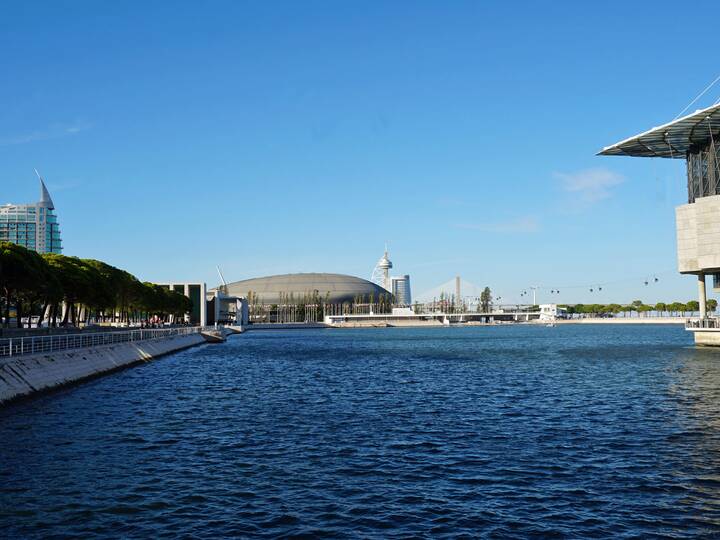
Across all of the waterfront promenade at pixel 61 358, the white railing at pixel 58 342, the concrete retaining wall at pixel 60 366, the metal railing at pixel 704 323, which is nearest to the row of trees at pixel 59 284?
the white railing at pixel 58 342

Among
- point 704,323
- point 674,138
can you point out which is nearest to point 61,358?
point 704,323

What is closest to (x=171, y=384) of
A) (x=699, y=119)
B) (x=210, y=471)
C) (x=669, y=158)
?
(x=210, y=471)

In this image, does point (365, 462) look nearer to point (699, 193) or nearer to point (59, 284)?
point (59, 284)

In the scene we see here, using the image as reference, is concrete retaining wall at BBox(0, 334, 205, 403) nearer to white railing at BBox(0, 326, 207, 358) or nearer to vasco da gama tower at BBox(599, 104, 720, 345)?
white railing at BBox(0, 326, 207, 358)

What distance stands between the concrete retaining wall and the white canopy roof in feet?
252

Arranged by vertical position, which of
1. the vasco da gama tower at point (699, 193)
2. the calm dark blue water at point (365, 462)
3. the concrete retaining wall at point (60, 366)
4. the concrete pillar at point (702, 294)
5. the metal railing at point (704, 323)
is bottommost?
the calm dark blue water at point (365, 462)

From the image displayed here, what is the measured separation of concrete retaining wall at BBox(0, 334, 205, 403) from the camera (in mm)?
41312

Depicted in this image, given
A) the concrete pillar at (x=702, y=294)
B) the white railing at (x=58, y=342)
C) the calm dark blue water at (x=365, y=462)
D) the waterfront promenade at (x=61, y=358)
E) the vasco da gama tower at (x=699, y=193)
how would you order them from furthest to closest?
the concrete pillar at (x=702, y=294) < the vasco da gama tower at (x=699, y=193) < the white railing at (x=58, y=342) < the waterfront promenade at (x=61, y=358) < the calm dark blue water at (x=365, y=462)

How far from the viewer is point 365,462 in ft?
80.4

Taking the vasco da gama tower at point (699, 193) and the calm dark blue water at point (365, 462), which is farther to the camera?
the vasco da gama tower at point (699, 193)

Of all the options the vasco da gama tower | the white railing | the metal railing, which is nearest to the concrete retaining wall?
the white railing

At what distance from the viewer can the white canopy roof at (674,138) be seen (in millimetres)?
93188

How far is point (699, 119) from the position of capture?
306 ft

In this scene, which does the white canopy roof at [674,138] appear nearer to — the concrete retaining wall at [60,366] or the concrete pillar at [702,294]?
the concrete pillar at [702,294]
